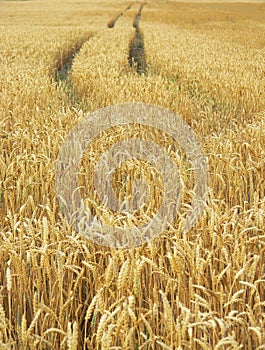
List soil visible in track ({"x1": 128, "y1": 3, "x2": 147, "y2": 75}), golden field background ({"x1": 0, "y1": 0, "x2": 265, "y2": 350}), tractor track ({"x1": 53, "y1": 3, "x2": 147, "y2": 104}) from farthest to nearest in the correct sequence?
soil visible in track ({"x1": 128, "y1": 3, "x2": 147, "y2": 75}), tractor track ({"x1": 53, "y1": 3, "x2": 147, "y2": 104}), golden field background ({"x1": 0, "y1": 0, "x2": 265, "y2": 350})

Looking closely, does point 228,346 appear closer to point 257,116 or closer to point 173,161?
point 173,161

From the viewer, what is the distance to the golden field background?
1328 millimetres

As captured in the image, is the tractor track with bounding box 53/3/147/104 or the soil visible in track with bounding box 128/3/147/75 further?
the soil visible in track with bounding box 128/3/147/75

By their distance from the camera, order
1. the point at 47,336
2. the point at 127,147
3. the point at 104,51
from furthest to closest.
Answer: the point at 104,51 → the point at 127,147 → the point at 47,336

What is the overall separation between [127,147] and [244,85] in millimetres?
2633

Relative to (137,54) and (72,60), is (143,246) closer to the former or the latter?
(72,60)

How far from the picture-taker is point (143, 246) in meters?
1.68

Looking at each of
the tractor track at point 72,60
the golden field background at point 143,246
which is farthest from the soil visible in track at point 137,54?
the golden field background at point 143,246

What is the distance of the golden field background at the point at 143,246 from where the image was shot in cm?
133

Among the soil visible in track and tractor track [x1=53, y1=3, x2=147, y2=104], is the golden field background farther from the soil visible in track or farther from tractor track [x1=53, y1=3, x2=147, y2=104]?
the soil visible in track

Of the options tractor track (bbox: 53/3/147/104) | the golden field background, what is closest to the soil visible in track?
tractor track (bbox: 53/3/147/104)

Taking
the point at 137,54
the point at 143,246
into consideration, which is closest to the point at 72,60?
the point at 137,54

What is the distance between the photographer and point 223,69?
6.82 metres

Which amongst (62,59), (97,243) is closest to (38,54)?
(62,59)
